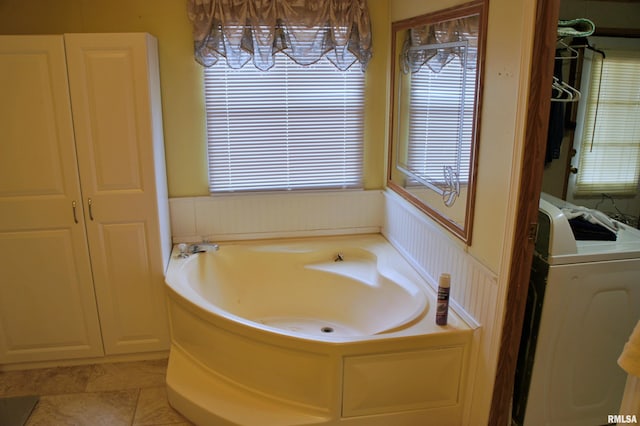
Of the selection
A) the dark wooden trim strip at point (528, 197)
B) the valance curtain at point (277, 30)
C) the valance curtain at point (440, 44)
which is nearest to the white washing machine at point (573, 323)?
the dark wooden trim strip at point (528, 197)

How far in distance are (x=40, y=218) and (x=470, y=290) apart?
227cm

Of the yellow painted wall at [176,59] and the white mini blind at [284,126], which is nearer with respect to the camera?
the yellow painted wall at [176,59]

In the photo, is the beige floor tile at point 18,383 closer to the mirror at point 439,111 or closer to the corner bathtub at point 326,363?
the corner bathtub at point 326,363

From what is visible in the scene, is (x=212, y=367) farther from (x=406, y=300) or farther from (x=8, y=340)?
(x=8, y=340)

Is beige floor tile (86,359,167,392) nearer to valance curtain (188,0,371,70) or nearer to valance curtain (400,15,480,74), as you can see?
valance curtain (188,0,371,70)

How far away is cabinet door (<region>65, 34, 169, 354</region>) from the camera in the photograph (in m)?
2.46

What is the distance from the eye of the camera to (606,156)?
3.54 m

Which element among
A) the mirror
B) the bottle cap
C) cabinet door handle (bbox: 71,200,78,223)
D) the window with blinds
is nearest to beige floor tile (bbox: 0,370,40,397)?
cabinet door handle (bbox: 71,200,78,223)

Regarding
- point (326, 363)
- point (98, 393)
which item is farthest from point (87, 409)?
point (326, 363)

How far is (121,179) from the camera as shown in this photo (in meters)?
2.61

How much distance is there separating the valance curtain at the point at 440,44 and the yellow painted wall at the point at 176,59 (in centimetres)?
40

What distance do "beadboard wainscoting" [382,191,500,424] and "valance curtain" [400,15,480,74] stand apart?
0.84 meters

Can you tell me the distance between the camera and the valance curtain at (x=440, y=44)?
213 cm

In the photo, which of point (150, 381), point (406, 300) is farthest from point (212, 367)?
point (406, 300)
